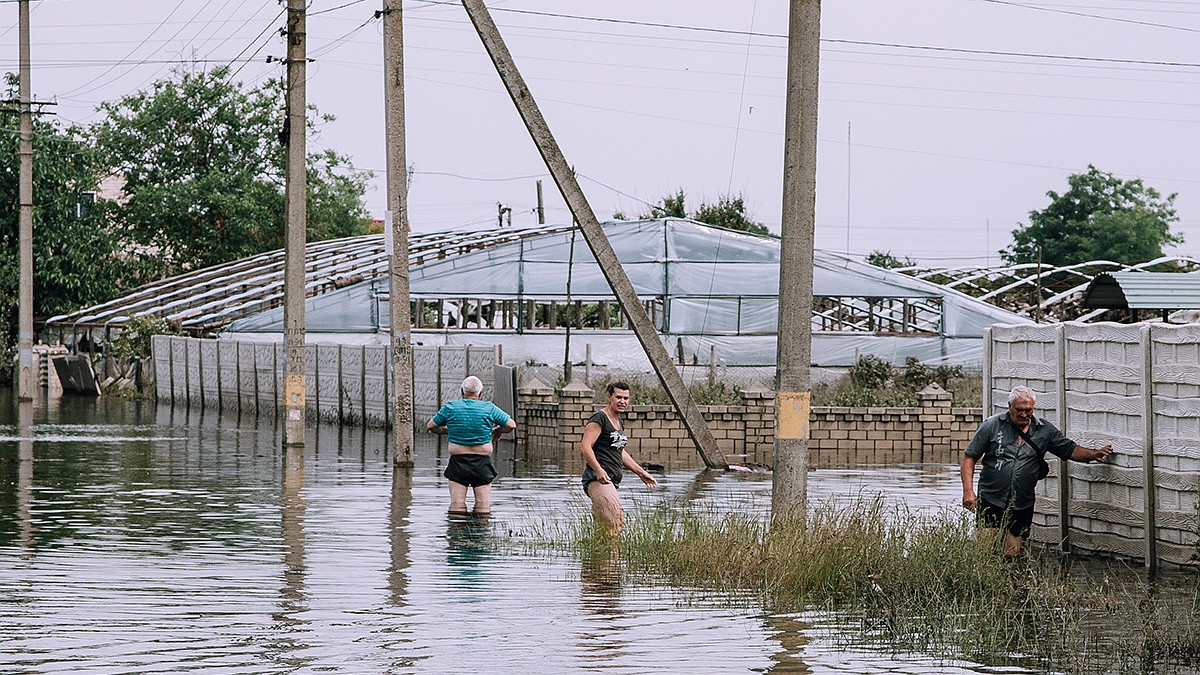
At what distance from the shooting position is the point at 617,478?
1525cm

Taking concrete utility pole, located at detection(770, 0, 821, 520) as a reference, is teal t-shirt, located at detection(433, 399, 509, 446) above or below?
below

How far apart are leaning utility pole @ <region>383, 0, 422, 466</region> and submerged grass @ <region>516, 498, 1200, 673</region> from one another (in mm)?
10185

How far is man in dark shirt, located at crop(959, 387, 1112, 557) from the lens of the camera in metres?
14.3

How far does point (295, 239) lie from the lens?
28.3 m

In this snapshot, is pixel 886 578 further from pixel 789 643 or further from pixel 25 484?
pixel 25 484

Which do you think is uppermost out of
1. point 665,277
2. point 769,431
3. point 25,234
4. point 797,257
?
point 25,234

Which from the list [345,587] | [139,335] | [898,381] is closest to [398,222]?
[345,587]

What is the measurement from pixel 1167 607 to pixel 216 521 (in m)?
9.56

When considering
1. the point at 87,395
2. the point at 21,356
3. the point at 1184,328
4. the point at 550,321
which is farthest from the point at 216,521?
the point at 87,395

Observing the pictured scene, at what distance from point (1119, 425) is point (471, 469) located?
646 cm

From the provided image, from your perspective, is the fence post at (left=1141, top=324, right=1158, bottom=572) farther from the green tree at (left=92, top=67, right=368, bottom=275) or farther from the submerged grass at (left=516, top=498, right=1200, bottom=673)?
the green tree at (left=92, top=67, right=368, bottom=275)

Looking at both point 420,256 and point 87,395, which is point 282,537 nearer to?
point 420,256

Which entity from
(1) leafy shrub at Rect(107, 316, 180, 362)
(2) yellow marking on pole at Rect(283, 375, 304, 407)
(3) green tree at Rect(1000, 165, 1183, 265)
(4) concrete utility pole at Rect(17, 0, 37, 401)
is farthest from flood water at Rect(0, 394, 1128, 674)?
(3) green tree at Rect(1000, 165, 1183, 265)

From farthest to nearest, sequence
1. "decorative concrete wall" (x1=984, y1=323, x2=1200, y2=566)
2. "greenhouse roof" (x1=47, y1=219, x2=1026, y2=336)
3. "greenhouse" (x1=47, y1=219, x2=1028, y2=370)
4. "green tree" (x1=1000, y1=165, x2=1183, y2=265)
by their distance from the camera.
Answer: "green tree" (x1=1000, y1=165, x2=1183, y2=265) → "greenhouse roof" (x1=47, y1=219, x2=1026, y2=336) → "greenhouse" (x1=47, y1=219, x2=1028, y2=370) → "decorative concrete wall" (x1=984, y1=323, x2=1200, y2=566)
